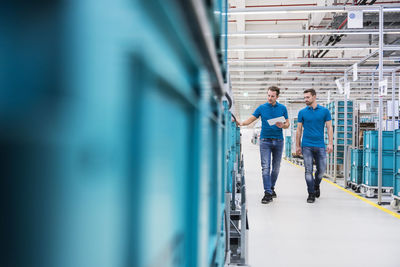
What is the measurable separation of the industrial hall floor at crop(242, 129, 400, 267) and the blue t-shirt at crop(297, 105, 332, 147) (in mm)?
964

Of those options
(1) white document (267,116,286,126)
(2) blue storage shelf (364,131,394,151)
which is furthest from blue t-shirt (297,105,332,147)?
(2) blue storage shelf (364,131,394,151)

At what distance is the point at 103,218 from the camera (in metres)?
0.31

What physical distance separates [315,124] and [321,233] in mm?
1909

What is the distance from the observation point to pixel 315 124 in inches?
190

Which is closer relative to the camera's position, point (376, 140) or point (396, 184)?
point (396, 184)

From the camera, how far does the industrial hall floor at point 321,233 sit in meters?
2.69

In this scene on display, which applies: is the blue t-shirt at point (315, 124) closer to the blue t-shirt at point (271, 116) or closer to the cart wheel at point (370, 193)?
the blue t-shirt at point (271, 116)

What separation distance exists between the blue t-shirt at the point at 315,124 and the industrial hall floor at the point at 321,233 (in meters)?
0.96

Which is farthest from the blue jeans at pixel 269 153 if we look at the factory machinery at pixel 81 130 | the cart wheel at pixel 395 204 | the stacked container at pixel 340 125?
the factory machinery at pixel 81 130


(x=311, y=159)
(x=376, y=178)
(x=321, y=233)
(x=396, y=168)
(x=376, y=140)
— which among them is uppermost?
(x=376, y=140)

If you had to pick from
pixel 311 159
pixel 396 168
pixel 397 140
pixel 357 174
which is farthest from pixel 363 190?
pixel 311 159

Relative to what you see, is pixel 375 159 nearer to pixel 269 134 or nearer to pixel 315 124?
pixel 315 124

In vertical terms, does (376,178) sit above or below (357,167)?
below

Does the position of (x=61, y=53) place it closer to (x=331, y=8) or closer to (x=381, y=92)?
(x=381, y=92)
